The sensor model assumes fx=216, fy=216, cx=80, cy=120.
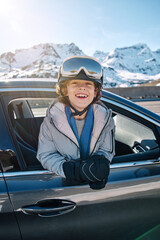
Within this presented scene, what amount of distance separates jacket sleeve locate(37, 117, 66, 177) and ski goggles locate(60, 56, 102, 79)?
0.39 meters

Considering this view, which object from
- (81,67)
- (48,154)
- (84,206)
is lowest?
(84,206)

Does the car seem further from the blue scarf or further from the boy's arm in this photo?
the blue scarf

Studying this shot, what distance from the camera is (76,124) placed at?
5.52 feet

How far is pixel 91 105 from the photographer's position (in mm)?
1741

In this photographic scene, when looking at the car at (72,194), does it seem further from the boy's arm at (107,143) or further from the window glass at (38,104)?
the window glass at (38,104)

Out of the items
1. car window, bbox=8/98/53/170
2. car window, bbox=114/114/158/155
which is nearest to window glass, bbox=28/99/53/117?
car window, bbox=8/98/53/170

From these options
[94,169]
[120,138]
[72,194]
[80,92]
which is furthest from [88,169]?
[120,138]

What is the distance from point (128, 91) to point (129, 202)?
1867cm

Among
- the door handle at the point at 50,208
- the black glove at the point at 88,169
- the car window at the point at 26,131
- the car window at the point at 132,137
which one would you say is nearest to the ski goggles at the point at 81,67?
the car window at the point at 26,131

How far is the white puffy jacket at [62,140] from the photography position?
1.55 m

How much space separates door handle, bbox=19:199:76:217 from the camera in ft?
4.81

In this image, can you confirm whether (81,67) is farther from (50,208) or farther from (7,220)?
(7,220)

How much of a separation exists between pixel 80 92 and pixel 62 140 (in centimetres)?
38

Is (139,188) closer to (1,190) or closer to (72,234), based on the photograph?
(72,234)
